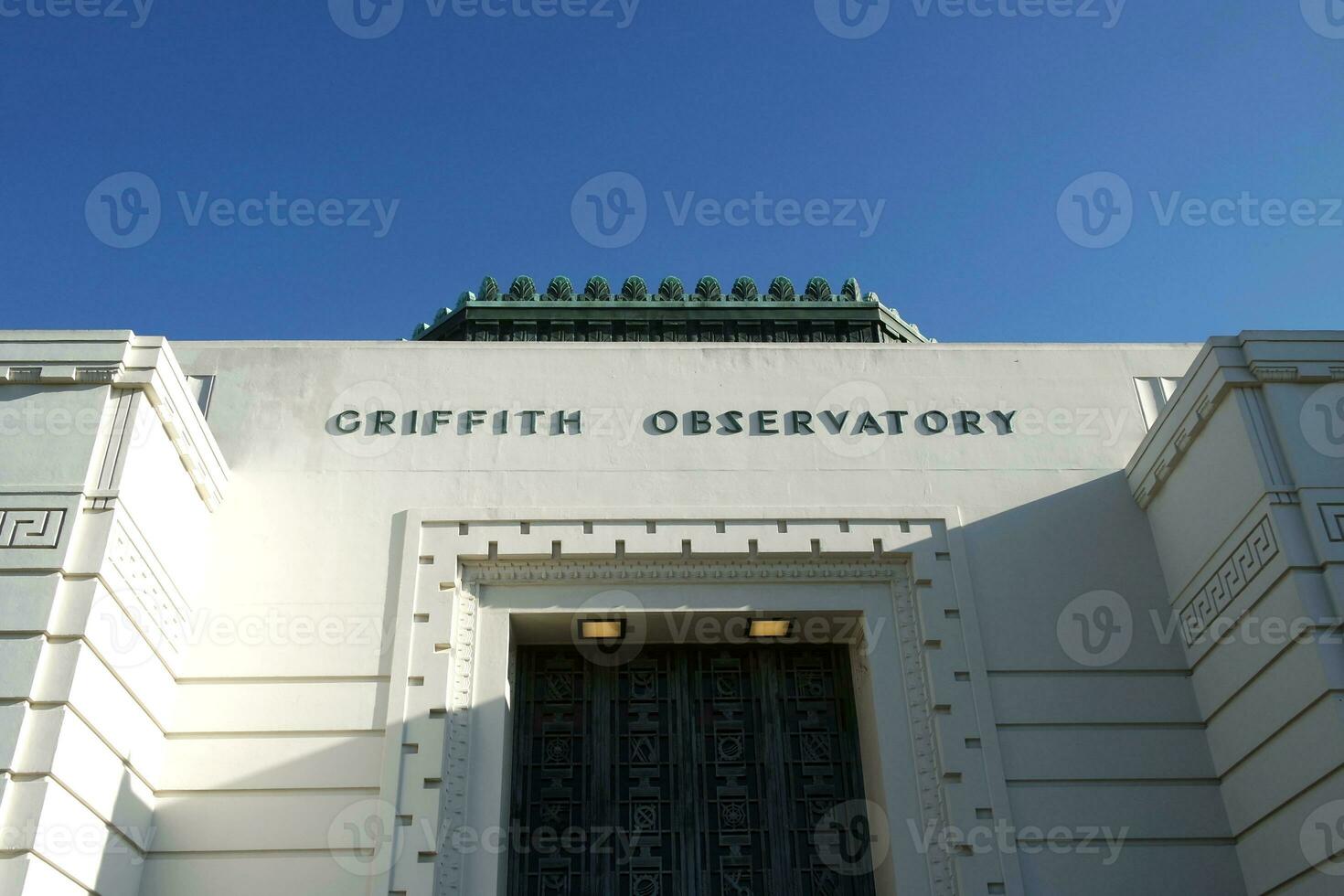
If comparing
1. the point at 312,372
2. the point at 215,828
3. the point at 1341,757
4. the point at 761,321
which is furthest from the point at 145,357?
the point at 1341,757

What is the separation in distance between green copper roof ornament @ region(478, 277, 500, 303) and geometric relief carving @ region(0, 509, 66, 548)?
18.2 ft

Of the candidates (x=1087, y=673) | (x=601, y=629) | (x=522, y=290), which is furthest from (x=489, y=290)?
(x=1087, y=673)

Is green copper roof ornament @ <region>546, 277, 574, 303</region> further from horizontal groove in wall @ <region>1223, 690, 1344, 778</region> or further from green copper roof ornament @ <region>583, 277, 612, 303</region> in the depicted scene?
horizontal groove in wall @ <region>1223, 690, 1344, 778</region>

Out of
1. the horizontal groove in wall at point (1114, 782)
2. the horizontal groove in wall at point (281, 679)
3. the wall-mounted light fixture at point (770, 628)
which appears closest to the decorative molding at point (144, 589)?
the horizontal groove in wall at point (281, 679)

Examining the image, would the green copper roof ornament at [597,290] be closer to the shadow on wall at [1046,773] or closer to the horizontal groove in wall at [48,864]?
the shadow on wall at [1046,773]

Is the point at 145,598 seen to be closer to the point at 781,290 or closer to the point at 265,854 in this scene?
the point at 265,854

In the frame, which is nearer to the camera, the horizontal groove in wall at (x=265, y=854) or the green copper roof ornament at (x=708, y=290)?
the horizontal groove in wall at (x=265, y=854)

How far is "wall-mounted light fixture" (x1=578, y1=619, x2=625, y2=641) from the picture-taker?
10773mm

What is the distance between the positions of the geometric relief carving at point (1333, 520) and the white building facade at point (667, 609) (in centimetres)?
3

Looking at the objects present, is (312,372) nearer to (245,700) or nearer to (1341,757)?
(245,700)

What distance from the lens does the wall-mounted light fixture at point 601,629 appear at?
10.8 metres

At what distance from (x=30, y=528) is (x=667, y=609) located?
15.4 ft

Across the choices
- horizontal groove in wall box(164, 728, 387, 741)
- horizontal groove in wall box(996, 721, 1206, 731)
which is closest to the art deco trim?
horizontal groove in wall box(164, 728, 387, 741)

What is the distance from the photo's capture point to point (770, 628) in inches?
431
